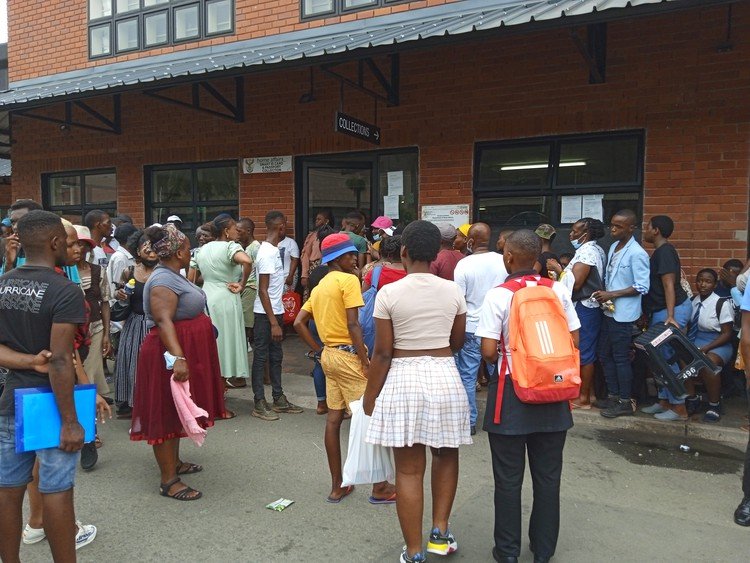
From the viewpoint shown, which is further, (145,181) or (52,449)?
(145,181)

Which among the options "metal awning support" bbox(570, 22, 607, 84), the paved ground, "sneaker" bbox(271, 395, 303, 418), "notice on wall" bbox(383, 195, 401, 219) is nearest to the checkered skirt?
the paved ground

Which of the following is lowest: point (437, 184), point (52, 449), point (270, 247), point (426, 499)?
point (426, 499)

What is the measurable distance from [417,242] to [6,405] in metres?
2.08

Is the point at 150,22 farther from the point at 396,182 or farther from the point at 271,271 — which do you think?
the point at 271,271

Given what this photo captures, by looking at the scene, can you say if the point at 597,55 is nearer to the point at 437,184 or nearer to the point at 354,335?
the point at 437,184

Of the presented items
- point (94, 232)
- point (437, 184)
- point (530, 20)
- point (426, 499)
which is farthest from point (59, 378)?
point (437, 184)

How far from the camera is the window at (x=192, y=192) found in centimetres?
916

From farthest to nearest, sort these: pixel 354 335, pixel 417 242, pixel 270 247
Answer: pixel 270 247
pixel 354 335
pixel 417 242

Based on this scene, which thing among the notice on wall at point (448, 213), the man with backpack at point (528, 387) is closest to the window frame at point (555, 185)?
the notice on wall at point (448, 213)

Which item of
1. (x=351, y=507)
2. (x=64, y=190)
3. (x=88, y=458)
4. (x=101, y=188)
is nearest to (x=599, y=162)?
(x=351, y=507)

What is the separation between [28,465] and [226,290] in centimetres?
320

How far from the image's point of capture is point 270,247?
222 inches

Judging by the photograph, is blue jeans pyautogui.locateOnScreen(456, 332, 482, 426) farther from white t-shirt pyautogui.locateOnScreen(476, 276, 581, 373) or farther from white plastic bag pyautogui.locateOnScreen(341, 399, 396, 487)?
white t-shirt pyautogui.locateOnScreen(476, 276, 581, 373)

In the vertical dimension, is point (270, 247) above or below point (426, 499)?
above
